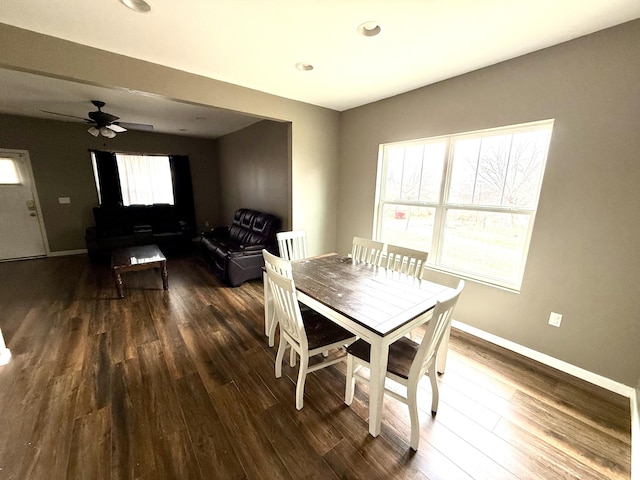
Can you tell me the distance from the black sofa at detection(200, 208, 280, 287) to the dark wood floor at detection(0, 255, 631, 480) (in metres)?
1.19

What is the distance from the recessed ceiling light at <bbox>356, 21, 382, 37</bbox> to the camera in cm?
173

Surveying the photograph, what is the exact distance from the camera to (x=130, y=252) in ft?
12.6

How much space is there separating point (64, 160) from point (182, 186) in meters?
2.09

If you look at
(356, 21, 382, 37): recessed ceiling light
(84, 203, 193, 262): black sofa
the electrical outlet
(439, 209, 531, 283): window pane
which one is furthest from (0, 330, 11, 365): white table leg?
the electrical outlet

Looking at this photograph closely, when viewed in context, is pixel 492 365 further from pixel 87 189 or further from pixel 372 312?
pixel 87 189

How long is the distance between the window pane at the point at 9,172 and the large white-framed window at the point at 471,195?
6.57 metres

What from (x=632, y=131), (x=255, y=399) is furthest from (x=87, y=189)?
(x=632, y=131)

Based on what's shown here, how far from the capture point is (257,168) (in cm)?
493

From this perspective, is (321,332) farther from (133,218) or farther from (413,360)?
(133,218)

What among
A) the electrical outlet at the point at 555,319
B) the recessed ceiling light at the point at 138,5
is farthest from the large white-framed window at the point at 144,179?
the electrical outlet at the point at 555,319

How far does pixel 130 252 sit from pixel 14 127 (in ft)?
11.2

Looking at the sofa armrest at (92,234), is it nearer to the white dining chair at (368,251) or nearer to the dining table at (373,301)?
the dining table at (373,301)

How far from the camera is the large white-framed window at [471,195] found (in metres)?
2.24

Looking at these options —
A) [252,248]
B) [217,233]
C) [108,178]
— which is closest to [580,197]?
[252,248]
